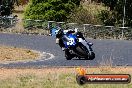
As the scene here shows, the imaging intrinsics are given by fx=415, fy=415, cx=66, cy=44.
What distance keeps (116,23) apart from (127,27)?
3.52m

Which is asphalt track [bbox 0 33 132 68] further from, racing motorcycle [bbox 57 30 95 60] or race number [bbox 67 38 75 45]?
race number [bbox 67 38 75 45]

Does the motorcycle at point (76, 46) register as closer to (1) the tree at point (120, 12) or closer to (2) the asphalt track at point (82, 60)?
(2) the asphalt track at point (82, 60)

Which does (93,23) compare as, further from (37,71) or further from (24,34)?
(37,71)

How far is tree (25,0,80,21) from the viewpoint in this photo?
45.6m

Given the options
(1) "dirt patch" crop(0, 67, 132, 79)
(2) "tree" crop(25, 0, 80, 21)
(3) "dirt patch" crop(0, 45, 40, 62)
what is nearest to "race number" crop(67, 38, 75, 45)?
(1) "dirt patch" crop(0, 67, 132, 79)

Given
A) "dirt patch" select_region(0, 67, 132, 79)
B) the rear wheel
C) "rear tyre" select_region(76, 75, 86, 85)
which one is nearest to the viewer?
"rear tyre" select_region(76, 75, 86, 85)

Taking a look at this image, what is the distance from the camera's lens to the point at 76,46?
7.09 meters

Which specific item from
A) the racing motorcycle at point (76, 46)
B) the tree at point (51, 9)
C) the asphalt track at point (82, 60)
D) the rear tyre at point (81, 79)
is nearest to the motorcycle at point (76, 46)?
the racing motorcycle at point (76, 46)

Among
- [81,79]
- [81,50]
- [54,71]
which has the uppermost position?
[81,50]

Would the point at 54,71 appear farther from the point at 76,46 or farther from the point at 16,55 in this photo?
the point at 76,46

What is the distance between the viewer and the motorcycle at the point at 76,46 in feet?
22.0

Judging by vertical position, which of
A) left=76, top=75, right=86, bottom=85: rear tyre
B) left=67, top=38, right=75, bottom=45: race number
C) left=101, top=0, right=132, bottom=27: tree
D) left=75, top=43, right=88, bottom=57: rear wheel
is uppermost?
left=67, top=38, right=75, bottom=45: race number

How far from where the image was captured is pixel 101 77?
6.16 meters

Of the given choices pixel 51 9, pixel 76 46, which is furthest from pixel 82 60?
pixel 51 9
